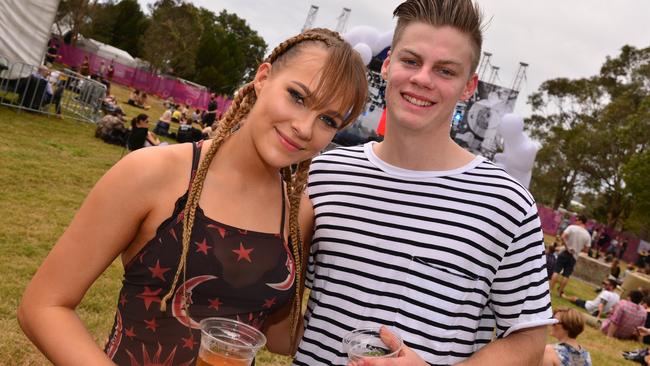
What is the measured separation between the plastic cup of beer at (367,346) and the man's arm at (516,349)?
0.39 metres

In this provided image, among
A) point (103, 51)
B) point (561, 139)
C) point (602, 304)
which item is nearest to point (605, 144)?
point (561, 139)

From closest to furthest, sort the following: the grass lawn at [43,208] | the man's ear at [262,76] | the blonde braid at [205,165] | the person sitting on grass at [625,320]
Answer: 1. the blonde braid at [205,165]
2. the man's ear at [262,76]
3. the grass lawn at [43,208]
4. the person sitting on grass at [625,320]

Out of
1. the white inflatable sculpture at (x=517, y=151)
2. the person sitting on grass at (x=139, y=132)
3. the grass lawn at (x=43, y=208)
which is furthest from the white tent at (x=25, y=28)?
the white inflatable sculpture at (x=517, y=151)

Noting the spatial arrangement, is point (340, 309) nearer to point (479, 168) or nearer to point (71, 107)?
point (479, 168)

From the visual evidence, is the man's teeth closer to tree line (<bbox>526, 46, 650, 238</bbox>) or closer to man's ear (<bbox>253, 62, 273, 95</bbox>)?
man's ear (<bbox>253, 62, 273, 95</bbox>)

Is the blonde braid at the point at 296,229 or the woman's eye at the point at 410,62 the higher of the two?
the woman's eye at the point at 410,62

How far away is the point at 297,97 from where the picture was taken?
1909 millimetres

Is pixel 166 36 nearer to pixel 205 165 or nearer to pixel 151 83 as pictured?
pixel 151 83

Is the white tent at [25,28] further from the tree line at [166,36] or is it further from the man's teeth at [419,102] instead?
the tree line at [166,36]

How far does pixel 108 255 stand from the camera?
64.5 inches

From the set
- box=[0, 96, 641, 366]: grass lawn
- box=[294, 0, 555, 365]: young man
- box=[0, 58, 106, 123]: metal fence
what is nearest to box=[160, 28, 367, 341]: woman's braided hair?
box=[294, 0, 555, 365]: young man

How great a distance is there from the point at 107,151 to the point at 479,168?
11998 mm

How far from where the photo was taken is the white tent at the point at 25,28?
12422 mm

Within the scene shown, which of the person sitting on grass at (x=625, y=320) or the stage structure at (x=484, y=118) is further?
the stage structure at (x=484, y=118)
